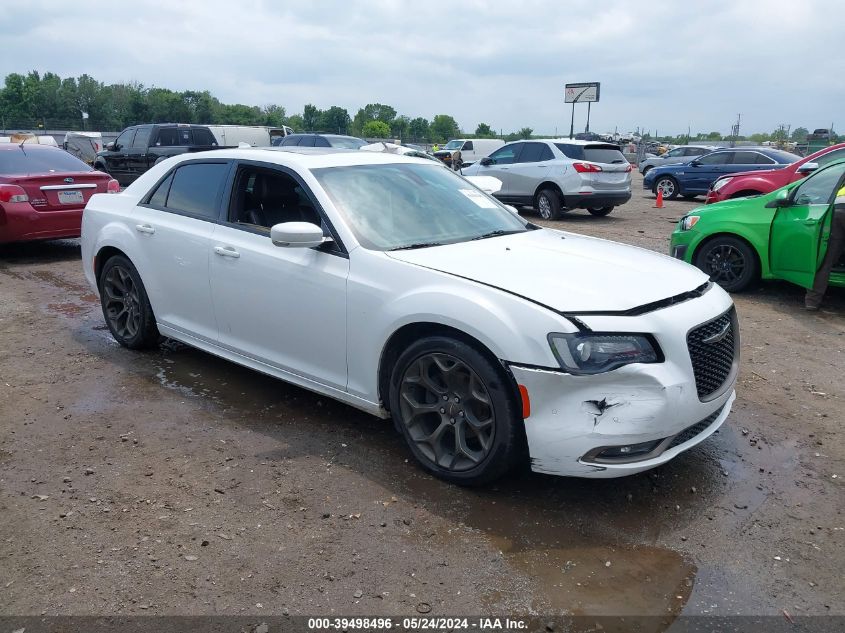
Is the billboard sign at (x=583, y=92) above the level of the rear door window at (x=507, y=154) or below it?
above

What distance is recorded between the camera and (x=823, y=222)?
6938mm

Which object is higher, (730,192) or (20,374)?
(730,192)

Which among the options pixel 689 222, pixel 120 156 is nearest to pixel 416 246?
pixel 689 222

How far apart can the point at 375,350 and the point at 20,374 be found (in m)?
3.21

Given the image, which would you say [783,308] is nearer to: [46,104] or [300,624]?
[300,624]

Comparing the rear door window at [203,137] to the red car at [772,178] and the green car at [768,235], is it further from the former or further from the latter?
the green car at [768,235]

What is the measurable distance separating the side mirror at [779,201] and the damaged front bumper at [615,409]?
496cm

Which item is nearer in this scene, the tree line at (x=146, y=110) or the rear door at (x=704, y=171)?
the rear door at (x=704, y=171)

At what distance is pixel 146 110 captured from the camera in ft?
245

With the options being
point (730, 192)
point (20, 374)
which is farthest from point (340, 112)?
point (20, 374)

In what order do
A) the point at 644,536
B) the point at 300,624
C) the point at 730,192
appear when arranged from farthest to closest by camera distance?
the point at 730,192 → the point at 644,536 → the point at 300,624

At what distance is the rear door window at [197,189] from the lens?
16.0 ft

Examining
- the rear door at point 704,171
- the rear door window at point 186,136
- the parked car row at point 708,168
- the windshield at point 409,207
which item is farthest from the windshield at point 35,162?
the rear door at point 704,171

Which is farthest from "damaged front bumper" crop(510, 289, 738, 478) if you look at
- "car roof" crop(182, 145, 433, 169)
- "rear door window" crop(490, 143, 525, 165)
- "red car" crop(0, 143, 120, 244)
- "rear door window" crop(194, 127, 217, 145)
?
"rear door window" crop(194, 127, 217, 145)
